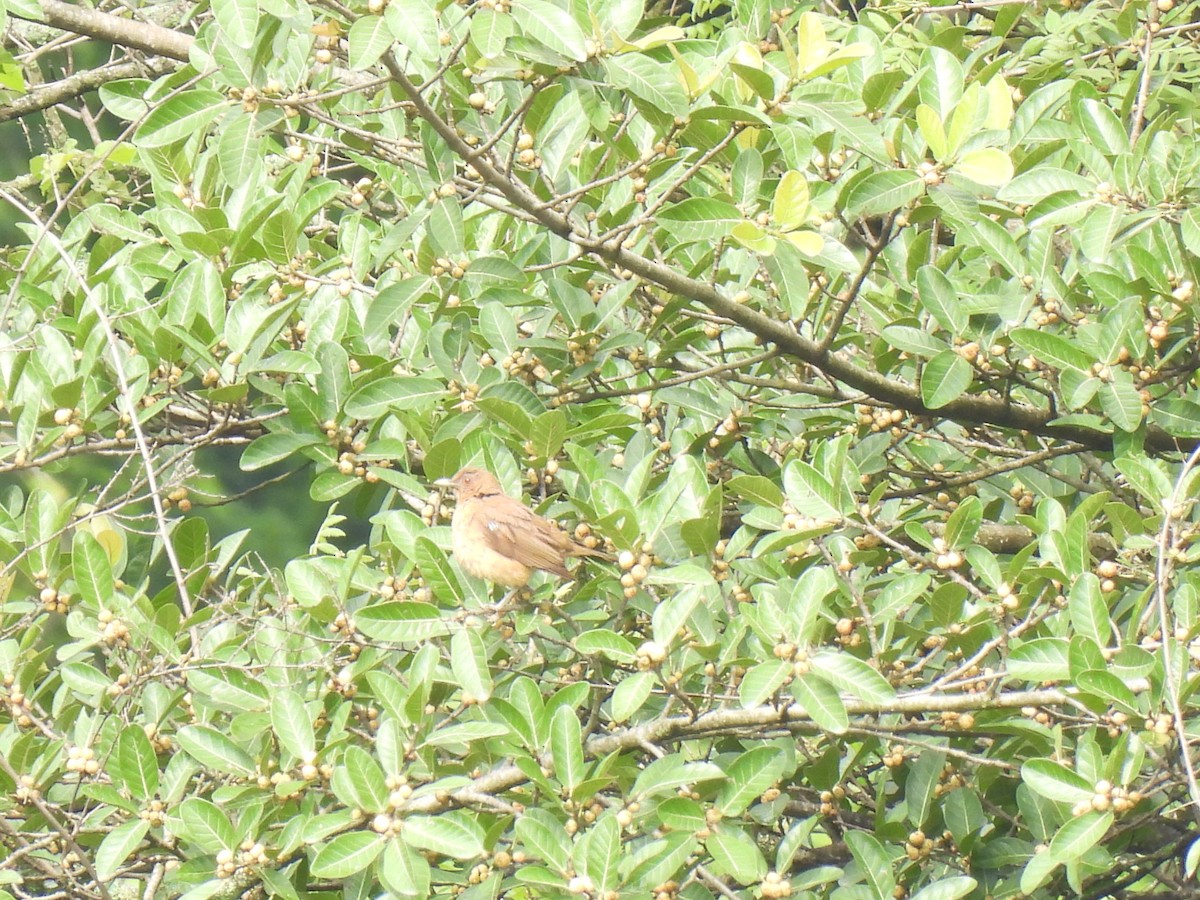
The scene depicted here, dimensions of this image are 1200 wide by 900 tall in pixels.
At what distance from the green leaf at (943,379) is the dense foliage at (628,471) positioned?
12 mm

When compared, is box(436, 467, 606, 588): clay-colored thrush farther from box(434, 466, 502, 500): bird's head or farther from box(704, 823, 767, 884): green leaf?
box(704, 823, 767, 884): green leaf

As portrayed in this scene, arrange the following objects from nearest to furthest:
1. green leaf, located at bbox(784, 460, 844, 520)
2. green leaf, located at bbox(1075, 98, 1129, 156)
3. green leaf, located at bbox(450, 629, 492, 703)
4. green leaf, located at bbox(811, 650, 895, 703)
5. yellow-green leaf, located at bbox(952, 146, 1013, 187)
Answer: green leaf, located at bbox(811, 650, 895, 703)
yellow-green leaf, located at bbox(952, 146, 1013, 187)
green leaf, located at bbox(450, 629, 492, 703)
green leaf, located at bbox(784, 460, 844, 520)
green leaf, located at bbox(1075, 98, 1129, 156)

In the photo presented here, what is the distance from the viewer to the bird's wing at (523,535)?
357 centimetres

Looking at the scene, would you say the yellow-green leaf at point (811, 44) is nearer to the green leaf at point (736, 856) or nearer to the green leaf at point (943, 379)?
the green leaf at point (943, 379)

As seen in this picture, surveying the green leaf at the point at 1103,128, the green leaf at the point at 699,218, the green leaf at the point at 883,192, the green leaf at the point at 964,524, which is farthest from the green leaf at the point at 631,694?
the green leaf at the point at 1103,128

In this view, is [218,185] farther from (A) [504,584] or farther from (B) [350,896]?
(B) [350,896]

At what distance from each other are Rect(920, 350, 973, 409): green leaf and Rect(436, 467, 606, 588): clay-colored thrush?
0.88 metres

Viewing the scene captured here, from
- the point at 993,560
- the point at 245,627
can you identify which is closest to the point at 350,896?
the point at 245,627

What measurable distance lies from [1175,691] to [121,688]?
245 centimetres

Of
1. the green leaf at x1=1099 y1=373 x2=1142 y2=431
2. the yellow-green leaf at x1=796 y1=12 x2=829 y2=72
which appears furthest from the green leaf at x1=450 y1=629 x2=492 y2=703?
the green leaf at x1=1099 y1=373 x2=1142 y2=431

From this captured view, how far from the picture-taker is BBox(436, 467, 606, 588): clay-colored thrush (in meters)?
3.52

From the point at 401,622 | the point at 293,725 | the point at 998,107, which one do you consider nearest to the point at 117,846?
the point at 293,725

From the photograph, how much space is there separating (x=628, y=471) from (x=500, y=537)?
22.3 inches

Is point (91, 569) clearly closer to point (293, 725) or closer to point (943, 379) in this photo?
point (293, 725)
